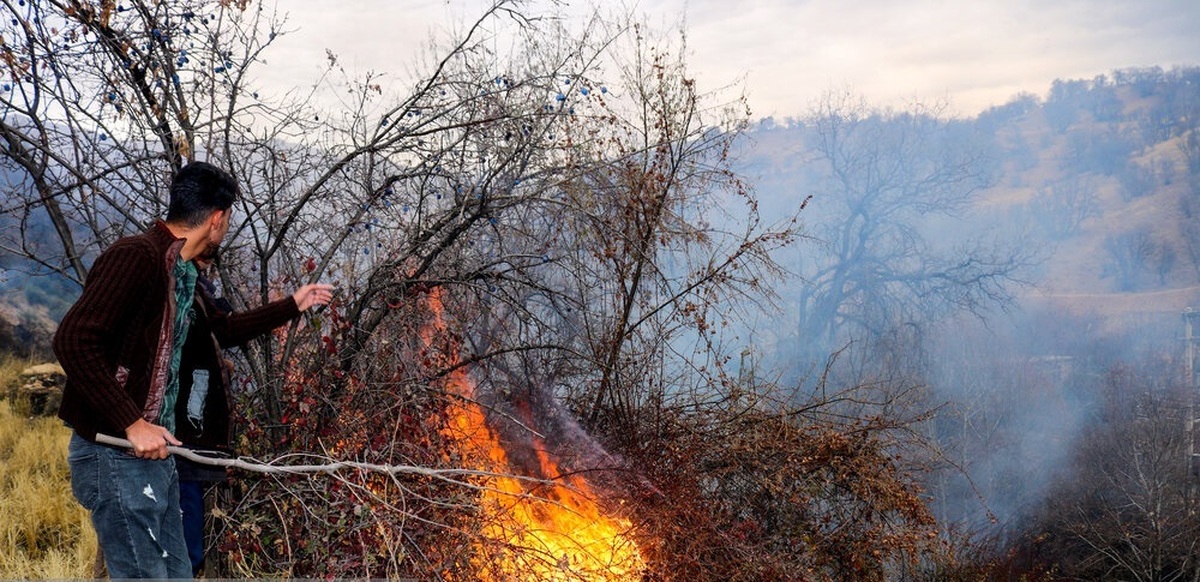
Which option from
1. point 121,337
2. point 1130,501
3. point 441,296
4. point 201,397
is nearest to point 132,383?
point 121,337

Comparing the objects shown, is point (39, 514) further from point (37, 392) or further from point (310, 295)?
point (37, 392)

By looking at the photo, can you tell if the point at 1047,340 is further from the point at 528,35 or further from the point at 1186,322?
the point at 528,35

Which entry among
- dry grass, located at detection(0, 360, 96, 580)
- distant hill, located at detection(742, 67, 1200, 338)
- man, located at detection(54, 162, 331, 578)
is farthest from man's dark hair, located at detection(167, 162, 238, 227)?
distant hill, located at detection(742, 67, 1200, 338)

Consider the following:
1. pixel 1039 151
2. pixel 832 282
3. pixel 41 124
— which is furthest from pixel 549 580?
pixel 1039 151

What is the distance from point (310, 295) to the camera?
4086 mm

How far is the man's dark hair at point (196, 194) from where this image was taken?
128 inches

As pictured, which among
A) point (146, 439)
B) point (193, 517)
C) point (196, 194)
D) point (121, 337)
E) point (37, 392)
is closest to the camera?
point (146, 439)

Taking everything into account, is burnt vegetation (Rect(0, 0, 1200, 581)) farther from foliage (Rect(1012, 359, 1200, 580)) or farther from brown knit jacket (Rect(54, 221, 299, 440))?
foliage (Rect(1012, 359, 1200, 580))

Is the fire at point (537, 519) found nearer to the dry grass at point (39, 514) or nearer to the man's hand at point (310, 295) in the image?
the man's hand at point (310, 295)

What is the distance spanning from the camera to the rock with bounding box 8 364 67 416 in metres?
11.7

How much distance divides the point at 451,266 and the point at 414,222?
0.50 meters

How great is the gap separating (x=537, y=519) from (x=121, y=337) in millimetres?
4420

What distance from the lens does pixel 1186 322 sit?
40.6 metres

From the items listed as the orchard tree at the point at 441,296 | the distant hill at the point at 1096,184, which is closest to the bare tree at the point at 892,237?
the distant hill at the point at 1096,184
